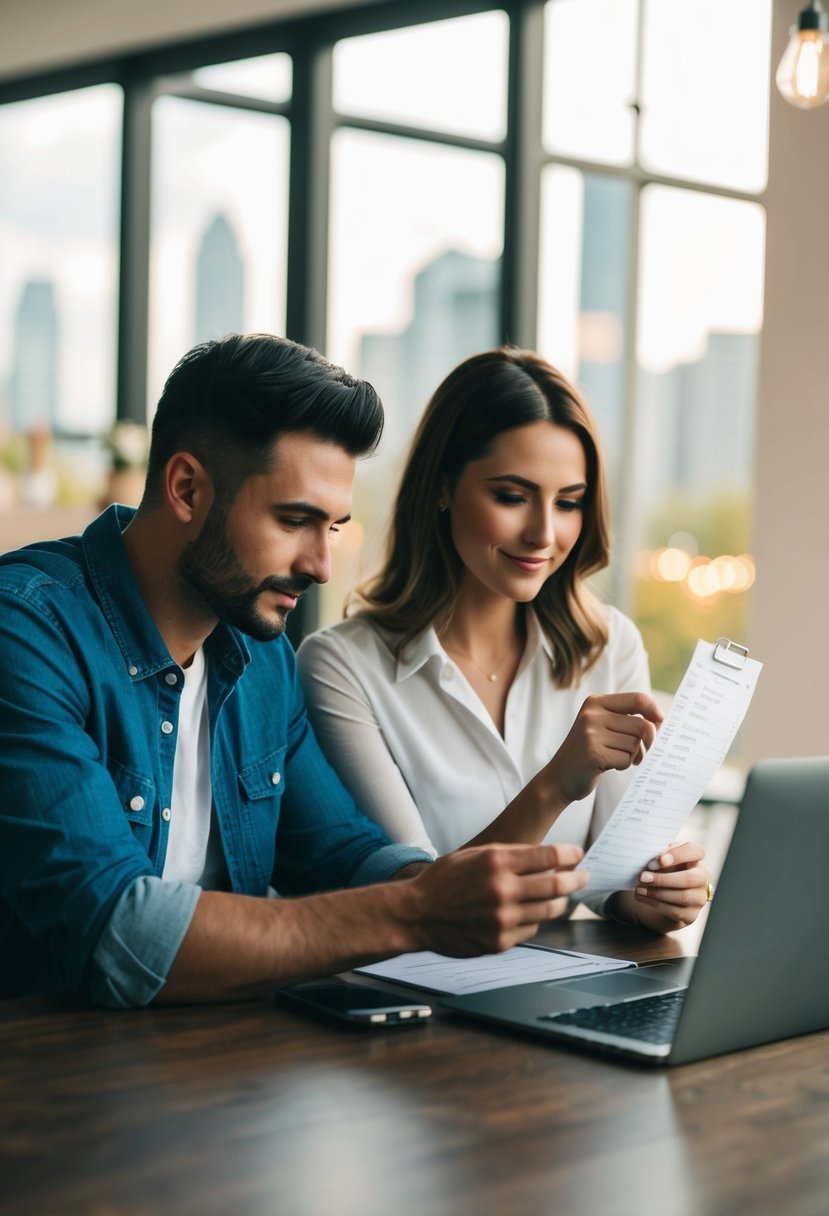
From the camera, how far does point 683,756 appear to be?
61.7 inches

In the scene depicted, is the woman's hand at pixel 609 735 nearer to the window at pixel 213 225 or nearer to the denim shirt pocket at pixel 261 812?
the denim shirt pocket at pixel 261 812

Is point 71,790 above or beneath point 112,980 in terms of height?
above

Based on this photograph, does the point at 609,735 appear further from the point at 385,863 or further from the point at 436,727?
the point at 436,727

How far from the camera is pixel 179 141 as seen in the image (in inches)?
210

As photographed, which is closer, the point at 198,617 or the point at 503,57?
the point at 198,617

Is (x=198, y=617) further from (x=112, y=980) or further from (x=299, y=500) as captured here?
(x=112, y=980)

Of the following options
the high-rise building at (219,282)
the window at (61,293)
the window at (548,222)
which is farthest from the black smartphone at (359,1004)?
the window at (61,293)

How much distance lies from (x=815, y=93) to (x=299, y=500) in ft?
4.55

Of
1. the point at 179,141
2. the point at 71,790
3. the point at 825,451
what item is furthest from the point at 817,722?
the point at 179,141

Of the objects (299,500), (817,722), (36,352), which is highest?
(36,352)

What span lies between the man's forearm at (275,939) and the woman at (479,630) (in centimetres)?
60

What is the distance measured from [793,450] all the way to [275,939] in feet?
8.67

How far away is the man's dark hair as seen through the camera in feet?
5.53

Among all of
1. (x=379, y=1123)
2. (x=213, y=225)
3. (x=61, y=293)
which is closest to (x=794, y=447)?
(x=213, y=225)
